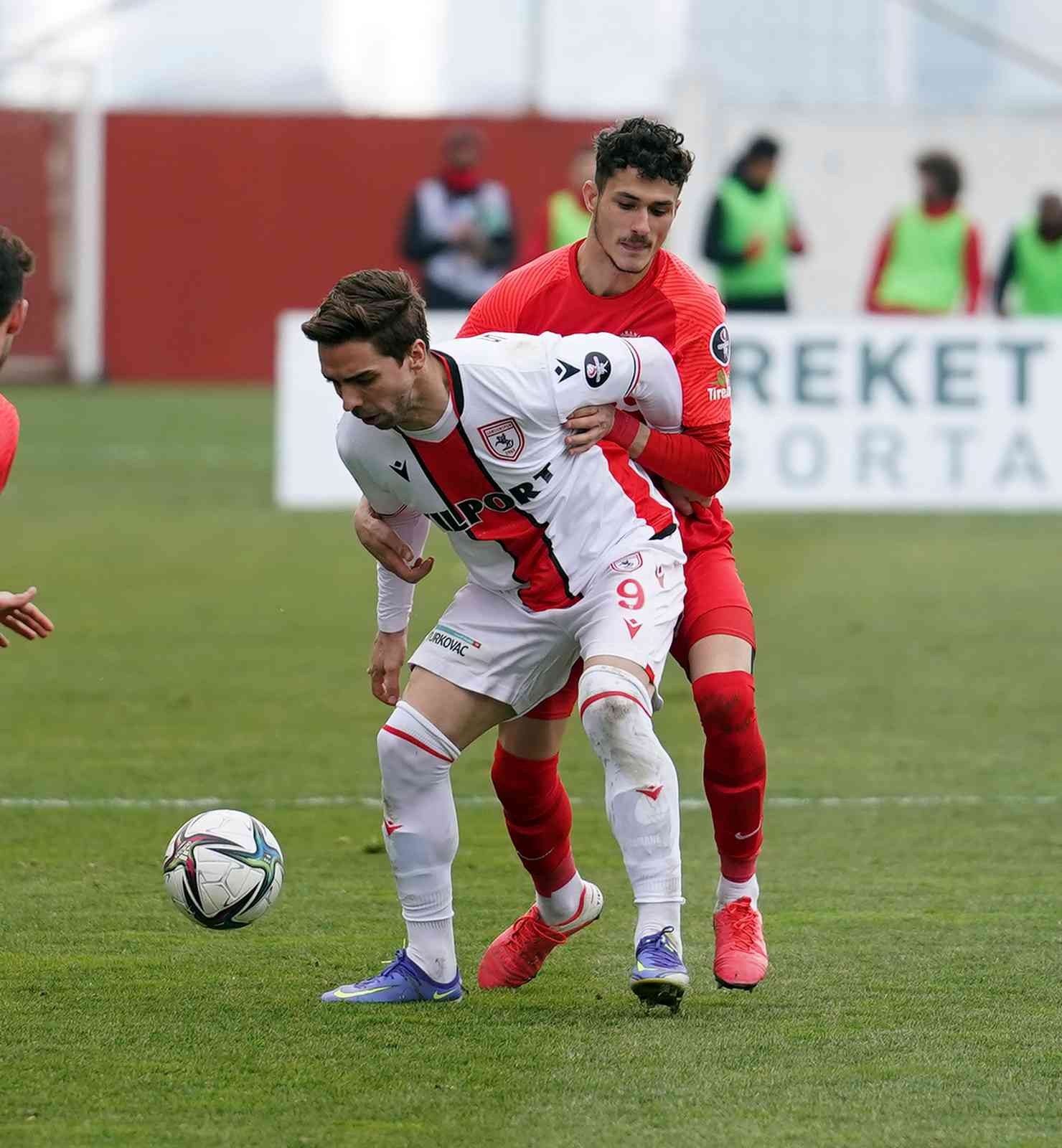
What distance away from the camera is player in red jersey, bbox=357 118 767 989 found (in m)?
4.99

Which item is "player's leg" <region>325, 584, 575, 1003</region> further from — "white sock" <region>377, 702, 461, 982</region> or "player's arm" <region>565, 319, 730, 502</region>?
"player's arm" <region>565, 319, 730, 502</region>

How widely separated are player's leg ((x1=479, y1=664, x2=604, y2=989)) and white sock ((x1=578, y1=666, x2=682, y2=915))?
1.49 feet

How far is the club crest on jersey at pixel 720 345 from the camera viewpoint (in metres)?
5.24

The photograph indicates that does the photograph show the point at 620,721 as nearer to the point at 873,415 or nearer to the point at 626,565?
the point at 626,565

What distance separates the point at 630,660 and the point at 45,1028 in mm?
1390

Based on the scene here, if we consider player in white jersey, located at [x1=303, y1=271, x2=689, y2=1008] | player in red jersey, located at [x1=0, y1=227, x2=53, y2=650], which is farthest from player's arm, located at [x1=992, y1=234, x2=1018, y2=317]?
player in red jersey, located at [x1=0, y1=227, x2=53, y2=650]

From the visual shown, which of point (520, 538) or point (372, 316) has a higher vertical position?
point (372, 316)

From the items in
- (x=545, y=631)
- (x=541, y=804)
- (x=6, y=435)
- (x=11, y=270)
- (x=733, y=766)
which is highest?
(x=11, y=270)

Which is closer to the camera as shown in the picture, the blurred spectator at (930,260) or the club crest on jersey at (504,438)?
the club crest on jersey at (504,438)

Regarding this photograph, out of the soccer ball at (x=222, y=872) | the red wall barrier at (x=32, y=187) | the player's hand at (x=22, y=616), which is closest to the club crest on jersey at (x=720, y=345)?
the soccer ball at (x=222, y=872)

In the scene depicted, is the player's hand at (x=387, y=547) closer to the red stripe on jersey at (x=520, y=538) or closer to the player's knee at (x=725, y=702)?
the red stripe on jersey at (x=520, y=538)

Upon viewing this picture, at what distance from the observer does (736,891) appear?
16.7 feet

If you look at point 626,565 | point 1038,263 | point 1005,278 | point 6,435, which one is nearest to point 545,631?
point 626,565

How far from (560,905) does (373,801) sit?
1.93m
